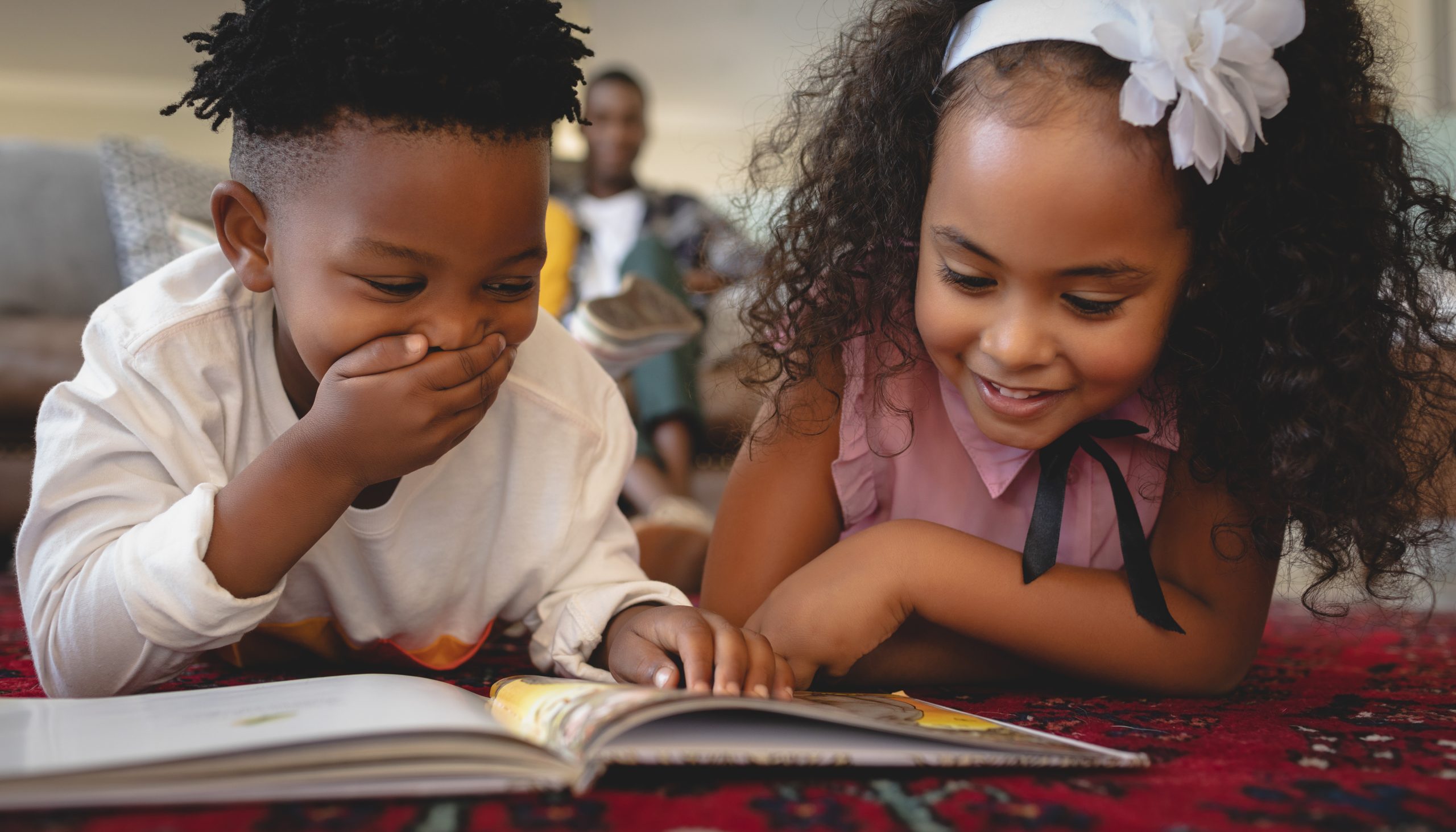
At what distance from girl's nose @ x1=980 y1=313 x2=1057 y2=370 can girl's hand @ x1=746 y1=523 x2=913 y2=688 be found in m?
0.17

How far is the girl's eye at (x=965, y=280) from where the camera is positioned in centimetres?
83

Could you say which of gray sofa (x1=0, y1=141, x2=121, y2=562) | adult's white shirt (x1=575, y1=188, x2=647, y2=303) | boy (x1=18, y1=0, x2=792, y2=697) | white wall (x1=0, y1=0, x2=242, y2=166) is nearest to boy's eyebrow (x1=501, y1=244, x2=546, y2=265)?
boy (x1=18, y1=0, x2=792, y2=697)

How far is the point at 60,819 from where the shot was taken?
46 centimetres

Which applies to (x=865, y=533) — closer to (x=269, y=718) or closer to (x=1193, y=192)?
(x=1193, y=192)

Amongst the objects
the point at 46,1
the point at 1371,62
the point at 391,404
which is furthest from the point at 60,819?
the point at 46,1

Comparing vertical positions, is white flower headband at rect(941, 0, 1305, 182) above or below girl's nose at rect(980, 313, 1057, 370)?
above

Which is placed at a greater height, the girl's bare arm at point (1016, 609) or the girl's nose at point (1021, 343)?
the girl's nose at point (1021, 343)

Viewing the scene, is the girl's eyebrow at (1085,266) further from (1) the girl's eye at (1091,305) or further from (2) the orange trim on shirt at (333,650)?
(2) the orange trim on shirt at (333,650)

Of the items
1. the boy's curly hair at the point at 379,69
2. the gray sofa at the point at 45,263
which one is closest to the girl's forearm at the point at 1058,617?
the boy's curly hair at the point at 379,69

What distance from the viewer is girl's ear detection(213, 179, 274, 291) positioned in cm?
85

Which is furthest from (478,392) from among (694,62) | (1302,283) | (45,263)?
(694,62)

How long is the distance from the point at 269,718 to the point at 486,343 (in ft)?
1.09

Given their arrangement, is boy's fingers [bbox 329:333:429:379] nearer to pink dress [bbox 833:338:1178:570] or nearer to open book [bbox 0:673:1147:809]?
open book [bbox 0:673:1147:809]

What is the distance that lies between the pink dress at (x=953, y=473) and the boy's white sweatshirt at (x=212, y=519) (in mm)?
221
